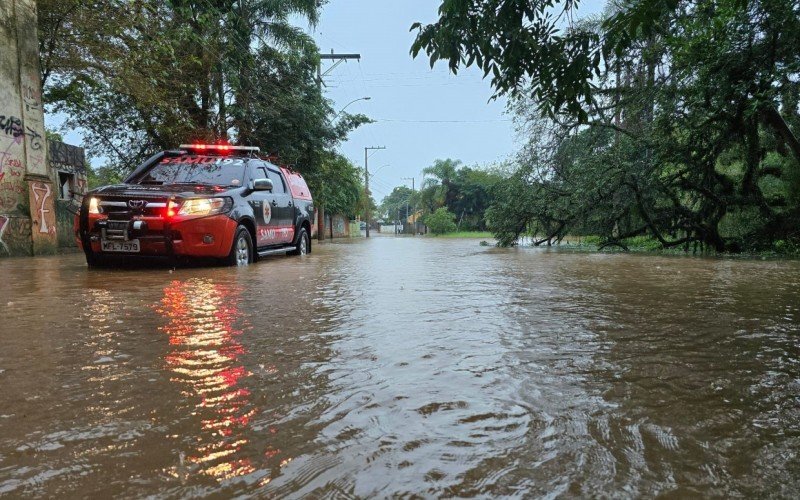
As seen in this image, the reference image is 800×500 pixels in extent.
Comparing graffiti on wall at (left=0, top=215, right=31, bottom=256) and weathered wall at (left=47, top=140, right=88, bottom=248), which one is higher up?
weathered wall at (left=47, top=140, right=88, bottom=248)

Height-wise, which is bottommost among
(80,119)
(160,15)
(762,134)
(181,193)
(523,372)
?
(523,372)

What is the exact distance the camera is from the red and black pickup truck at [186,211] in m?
7.31

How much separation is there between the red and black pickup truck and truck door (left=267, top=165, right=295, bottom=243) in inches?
8.8

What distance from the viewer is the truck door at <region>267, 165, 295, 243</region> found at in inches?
401

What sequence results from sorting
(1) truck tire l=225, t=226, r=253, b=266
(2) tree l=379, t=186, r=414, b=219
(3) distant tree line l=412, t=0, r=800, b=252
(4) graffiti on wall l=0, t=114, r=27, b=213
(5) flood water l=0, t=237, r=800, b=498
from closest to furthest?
(5) flood water l=0, t=237, r=800, b=498 → (3) distant tree line l=412, t=0, r=800, b=252 → (1) truck tire l=225, t=226, r=253, b=266 → (4) graffiti on wall l=0, t=114, r=27, b=213 → (2) tree l=379, t=186, r=414, b=219

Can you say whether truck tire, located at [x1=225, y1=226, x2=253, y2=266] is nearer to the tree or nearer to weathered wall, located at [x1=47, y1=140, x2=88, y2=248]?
weathered wall, located at [x1=47, y1=140, x2=88, y2=248]

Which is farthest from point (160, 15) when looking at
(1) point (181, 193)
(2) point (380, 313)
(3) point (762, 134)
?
(3) point (762, 134)

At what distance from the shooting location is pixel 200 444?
1.80 m

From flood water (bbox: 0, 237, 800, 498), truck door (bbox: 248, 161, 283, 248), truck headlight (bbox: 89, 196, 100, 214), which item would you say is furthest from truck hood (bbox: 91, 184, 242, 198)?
flood water (bbox: 0, 237, 800, 498)

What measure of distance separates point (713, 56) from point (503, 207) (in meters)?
9.15

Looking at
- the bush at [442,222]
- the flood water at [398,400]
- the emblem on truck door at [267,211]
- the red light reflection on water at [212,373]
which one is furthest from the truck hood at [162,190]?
the bush at [442,222]

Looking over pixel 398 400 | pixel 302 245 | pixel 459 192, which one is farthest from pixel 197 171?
pixel 459 192

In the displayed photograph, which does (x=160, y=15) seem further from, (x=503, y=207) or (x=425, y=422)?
(x=425, y=422)

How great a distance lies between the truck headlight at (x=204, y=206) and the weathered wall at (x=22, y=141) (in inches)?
222
